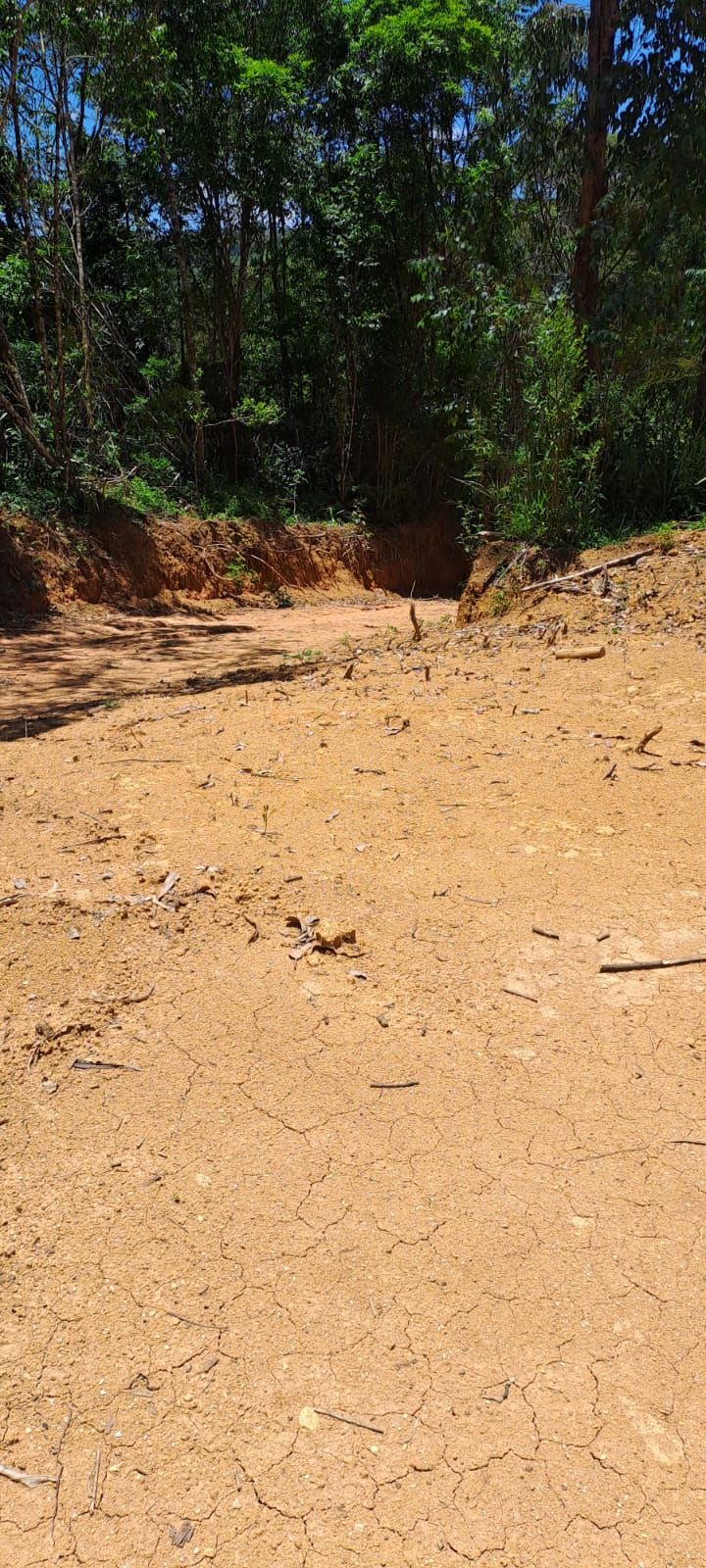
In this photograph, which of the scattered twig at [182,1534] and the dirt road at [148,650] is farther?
the dirt road at [148,650]

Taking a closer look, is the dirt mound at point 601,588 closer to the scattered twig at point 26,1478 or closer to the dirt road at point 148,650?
the dirt road at point 148,650

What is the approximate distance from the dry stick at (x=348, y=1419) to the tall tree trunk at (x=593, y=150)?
922 centimetres

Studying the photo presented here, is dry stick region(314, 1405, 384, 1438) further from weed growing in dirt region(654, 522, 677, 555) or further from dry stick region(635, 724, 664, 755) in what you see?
weed growing in dirt region(654, 522, 677, 555)

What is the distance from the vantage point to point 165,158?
1201 centimetres

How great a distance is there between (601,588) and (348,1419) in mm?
6328

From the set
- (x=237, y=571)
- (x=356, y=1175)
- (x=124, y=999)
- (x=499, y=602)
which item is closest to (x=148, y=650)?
(x=499, y=602)

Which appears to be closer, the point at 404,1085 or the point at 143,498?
the point at 404,1085

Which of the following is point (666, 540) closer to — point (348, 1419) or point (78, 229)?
point (348, 1419)

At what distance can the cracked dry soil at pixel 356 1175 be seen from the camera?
1.49m

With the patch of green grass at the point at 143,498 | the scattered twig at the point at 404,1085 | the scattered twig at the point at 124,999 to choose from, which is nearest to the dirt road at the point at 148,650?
the patch of green grass at the point at 143,498

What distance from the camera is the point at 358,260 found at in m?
14.1

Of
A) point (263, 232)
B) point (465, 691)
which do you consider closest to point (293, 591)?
point (263, 232)

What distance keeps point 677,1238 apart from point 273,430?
15759mm

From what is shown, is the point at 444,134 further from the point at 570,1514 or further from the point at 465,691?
the point at 570,1514
